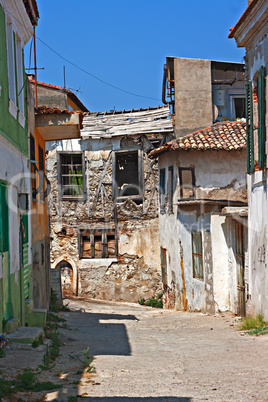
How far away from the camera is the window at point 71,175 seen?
23.2 metres

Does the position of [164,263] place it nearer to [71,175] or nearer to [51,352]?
[71,175]

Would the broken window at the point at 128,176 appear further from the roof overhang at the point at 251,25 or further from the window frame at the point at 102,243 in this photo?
the roof overhang at the point at 251,25

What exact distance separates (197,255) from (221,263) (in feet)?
6.86

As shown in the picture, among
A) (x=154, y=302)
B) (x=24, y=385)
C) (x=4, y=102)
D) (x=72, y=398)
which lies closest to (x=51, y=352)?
(x=24, y=385)

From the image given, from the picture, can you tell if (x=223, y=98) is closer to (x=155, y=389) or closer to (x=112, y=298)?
(x=112, y=298)

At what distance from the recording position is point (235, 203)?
16156mm

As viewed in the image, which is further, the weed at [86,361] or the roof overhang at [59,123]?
the roof overhang at [59,123]

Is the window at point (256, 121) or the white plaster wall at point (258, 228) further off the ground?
the window at point (256, 121)

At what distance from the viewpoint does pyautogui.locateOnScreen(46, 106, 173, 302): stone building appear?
22.7 meters

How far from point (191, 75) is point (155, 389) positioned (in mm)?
18330

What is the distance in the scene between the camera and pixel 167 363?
7.46 m

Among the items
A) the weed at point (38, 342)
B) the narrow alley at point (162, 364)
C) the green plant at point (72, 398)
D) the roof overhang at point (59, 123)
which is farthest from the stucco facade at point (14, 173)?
the green plant at point (72, 398)

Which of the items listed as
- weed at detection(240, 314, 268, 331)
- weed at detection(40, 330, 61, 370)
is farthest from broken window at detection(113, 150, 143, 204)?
weed at detection(40, 330, 61, 370)

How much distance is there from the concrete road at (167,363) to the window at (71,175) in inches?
441
